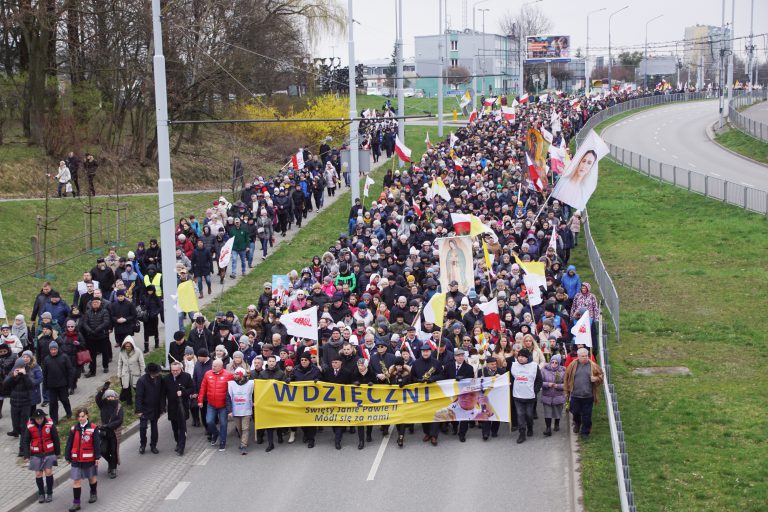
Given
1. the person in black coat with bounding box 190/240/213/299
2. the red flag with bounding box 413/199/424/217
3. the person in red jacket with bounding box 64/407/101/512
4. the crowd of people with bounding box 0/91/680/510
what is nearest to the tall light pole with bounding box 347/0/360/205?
the red flag with bounding box 413/199/424/217

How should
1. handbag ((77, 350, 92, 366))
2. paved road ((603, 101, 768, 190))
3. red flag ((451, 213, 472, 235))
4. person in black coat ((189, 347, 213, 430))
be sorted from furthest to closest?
1. paved road ((603, 101, 768, 190))
2. red flag ((451, 213, 472, 235))
3. handbag ((77, 350, 92, 366))
4. person in black coat ((189, 347, 213, 430))

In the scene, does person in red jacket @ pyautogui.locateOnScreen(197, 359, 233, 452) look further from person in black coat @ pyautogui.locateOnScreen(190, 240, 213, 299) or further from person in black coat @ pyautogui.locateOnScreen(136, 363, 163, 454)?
person in black coat @ pyautogui.locateOnScreen(190, 240, 213, 299)

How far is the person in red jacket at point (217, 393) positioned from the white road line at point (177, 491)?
58.4 inches

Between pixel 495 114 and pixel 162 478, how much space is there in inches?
1594

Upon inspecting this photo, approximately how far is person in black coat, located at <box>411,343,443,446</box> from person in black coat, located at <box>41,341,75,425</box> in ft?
17.9

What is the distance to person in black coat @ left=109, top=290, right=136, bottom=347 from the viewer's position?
2038cm

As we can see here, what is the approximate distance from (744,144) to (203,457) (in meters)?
45.6

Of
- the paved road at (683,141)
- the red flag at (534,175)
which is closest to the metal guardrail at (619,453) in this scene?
the red flag at (534,175)

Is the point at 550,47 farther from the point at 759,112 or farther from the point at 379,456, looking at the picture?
the point at 379,456

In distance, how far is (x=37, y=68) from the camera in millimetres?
38750

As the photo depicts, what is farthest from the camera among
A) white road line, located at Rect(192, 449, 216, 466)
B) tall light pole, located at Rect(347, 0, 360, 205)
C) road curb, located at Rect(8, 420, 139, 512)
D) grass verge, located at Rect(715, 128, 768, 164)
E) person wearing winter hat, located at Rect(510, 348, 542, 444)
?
grass verge, located at Rect(715, 128, 768, 164)

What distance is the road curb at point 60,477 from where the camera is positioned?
14.6 meters

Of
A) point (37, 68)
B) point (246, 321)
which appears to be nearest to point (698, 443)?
point (246, 321)

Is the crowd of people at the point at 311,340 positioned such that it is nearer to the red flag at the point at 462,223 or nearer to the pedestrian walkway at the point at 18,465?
the pedestrian walkway at the point at 18,465
